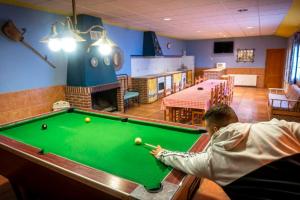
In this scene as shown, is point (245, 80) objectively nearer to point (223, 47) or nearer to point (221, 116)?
point (223, 47)

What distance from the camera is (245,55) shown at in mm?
10117

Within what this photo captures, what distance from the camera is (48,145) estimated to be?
6.14 ft

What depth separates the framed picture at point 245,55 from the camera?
9992mm

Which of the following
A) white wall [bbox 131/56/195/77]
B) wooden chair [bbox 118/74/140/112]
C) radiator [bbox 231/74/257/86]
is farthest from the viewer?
radiator [bbox 231/74/257/86]

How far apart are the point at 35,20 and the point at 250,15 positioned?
4.56 metres

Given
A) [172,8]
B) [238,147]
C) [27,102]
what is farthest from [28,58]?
[238,147]

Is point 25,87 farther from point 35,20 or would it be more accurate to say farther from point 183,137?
point 183,137

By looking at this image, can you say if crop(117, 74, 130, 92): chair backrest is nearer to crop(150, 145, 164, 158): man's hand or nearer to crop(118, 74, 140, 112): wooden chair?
crop(118, 74, 140, 112): wooden chair

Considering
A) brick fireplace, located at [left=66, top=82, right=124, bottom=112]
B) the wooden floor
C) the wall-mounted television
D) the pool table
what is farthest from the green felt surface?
the wall-mounted television

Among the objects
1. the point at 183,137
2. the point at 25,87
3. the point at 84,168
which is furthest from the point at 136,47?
the point at 84,168

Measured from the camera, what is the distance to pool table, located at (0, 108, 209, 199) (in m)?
1.27

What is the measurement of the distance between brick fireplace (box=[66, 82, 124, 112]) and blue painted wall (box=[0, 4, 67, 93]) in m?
0.46

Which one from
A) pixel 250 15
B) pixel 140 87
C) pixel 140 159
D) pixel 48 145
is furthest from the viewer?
pixel 140 87

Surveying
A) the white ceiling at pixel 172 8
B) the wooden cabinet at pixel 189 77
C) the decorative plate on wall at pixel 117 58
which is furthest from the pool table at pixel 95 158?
the wooden cabinet at pixel 189 77
